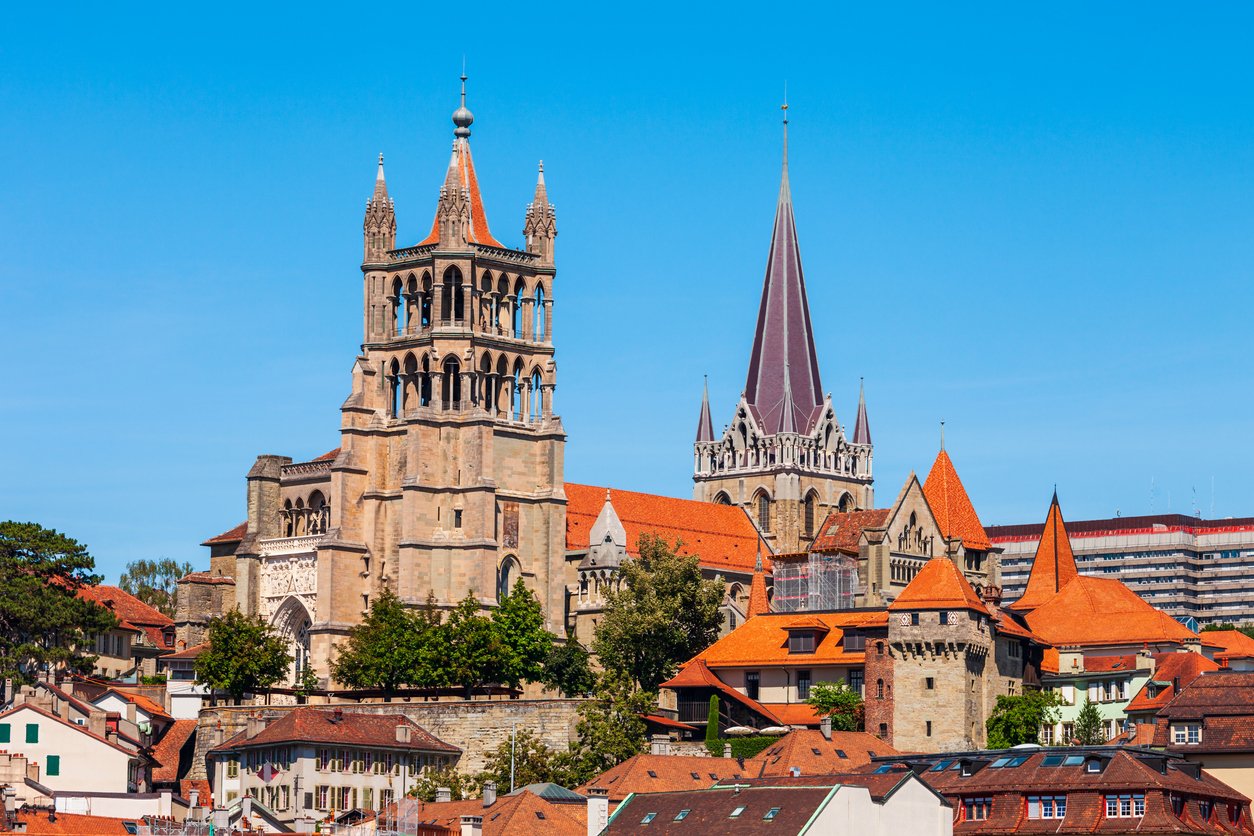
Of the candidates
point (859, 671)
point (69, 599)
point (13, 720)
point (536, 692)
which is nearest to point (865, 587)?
point (536, 692)

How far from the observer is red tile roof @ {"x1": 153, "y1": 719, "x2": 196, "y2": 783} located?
421ft

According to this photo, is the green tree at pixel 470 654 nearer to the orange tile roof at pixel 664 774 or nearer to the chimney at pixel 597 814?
the orange tile roof at pixel 664 774

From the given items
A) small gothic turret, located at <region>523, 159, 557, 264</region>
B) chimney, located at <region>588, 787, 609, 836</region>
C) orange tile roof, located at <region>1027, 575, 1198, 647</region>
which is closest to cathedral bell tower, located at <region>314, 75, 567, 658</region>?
small gothic turret, located at <region>523, 159, 557, 264</region>

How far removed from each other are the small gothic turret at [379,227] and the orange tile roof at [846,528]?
30.5 metres

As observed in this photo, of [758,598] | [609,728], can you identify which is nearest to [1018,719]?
[609,728]

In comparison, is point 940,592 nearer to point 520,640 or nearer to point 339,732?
point 339,732

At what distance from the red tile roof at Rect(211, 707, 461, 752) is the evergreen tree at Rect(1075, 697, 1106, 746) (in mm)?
26299

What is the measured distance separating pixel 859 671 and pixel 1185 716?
69.8 feet

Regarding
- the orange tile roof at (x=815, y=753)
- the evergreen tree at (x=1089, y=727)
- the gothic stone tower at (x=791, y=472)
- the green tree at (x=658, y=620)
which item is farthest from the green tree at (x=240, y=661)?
the gothic stone tower at (x=791, y=472)

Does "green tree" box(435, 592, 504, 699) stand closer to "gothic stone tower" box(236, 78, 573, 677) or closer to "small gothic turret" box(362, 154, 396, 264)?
"gothic stone tower" box(236, 78, 573, 677)

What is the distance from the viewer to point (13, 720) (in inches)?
4564

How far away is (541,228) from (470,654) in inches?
1294

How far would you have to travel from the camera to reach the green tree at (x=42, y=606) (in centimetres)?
13700

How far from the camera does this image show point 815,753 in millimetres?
114188
